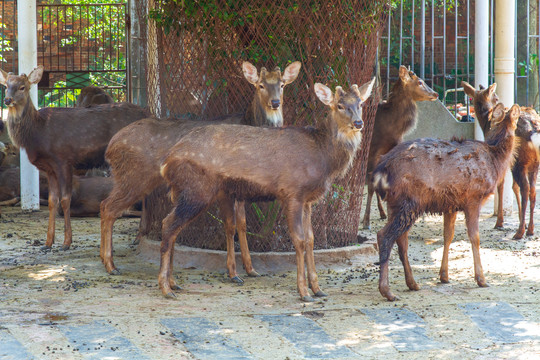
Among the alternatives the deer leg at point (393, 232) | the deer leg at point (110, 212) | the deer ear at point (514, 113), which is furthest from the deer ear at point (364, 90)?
the deer leg at point (110, 212)

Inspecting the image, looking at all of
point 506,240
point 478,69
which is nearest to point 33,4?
point 478,69

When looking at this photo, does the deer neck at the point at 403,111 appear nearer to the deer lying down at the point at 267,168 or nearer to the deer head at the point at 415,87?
the deer head at the point at 415,87

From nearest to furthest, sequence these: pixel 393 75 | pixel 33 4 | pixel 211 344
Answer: pixel 211 344
pixel 33 4
pixel 393 75

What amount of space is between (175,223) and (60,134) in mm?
3225

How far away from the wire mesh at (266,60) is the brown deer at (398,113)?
7.09 ft

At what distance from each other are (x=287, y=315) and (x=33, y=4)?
718cm

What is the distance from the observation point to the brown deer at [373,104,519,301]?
660 centimetres

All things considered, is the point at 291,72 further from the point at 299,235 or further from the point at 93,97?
the point at 93,97

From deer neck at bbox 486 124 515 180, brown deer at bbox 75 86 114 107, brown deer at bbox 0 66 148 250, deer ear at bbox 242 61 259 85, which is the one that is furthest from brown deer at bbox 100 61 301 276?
brown deer at bbox 75 86 114 107

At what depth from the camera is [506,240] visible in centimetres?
929

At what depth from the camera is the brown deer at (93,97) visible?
41.7 feet

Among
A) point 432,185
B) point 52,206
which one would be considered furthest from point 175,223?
point 52,206

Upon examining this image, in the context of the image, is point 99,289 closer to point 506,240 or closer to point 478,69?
point 506,240

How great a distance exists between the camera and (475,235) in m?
7.01
